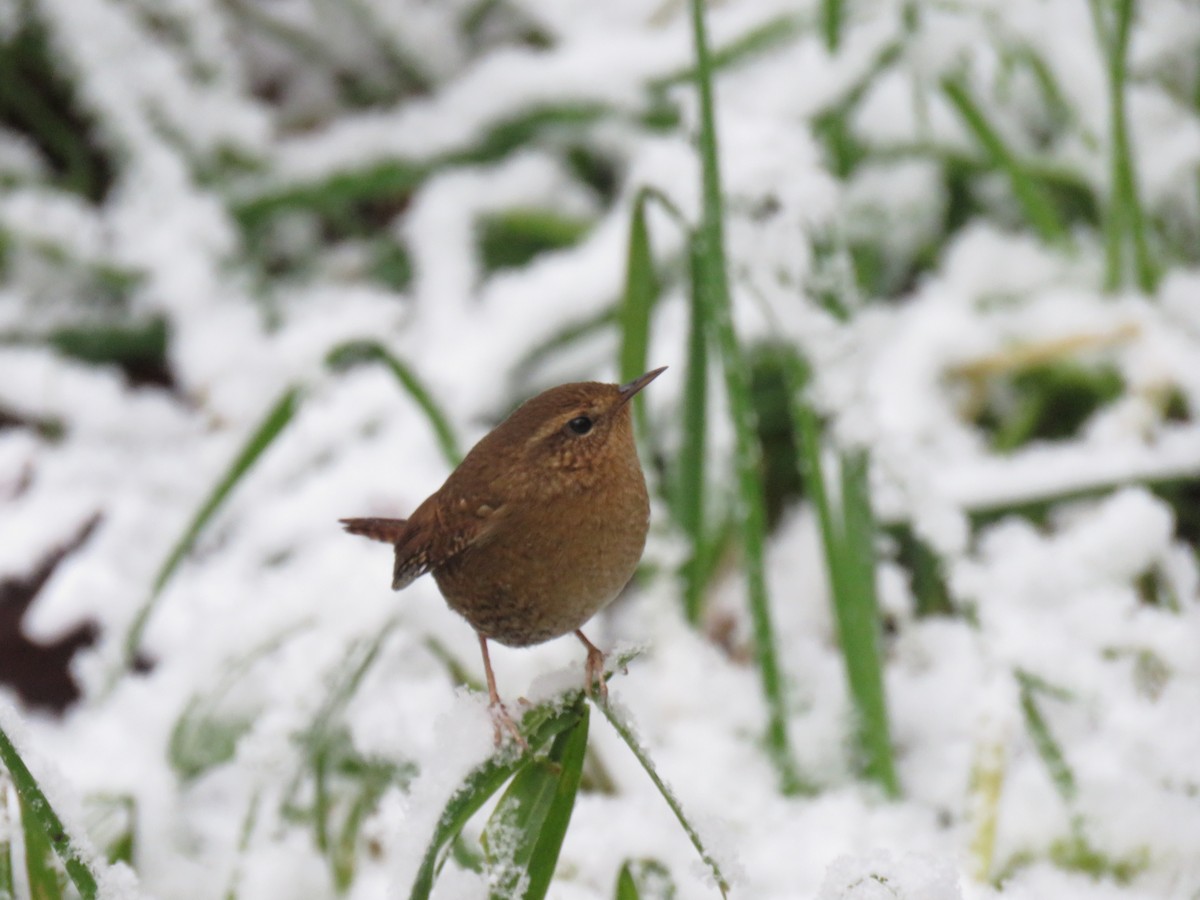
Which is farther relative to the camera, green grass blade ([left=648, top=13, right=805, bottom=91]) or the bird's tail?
green grass blade ([left=648, top=13, right=805, bottom=91])

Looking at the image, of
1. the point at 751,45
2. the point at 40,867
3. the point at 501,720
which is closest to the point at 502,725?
the point at 501,720

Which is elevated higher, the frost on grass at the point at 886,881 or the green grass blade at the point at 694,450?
the green grass blade at the point at 694,450

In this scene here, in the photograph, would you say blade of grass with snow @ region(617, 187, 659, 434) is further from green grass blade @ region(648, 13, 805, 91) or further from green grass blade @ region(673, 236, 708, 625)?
green grass blade @ region(648, 13, 805, 91)

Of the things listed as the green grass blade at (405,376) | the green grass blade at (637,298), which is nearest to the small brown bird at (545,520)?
the green grass blade at (637,298)

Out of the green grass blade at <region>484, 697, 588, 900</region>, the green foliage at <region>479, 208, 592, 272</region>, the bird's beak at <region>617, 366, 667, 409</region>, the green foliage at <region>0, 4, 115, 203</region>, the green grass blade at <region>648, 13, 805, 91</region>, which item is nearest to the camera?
the bird's beak at <region>617, 366, 667, 409</region>

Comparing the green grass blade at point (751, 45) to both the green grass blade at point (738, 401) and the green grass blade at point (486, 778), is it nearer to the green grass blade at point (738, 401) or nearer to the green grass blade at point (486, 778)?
the green grass blade at point (738, 401)

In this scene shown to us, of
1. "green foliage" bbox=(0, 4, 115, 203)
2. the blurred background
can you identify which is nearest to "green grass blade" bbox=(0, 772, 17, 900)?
the blurred background

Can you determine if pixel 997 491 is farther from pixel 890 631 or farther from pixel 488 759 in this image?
pixel 488 759
